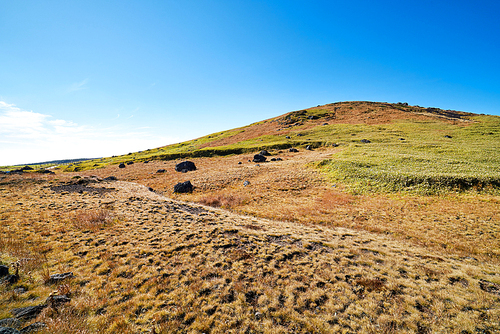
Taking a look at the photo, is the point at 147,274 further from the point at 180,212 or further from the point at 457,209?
the point at 457,209

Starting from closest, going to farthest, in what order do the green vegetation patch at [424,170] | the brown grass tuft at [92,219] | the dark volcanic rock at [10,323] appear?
the dark volcanic rock at [10,323] < the brown grass tuft at [92,219] < the green vegetation patch at [424,170]

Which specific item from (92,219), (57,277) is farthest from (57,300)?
(92,219)

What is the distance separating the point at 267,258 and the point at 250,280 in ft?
8.55

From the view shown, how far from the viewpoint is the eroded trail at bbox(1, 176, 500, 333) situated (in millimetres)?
7953

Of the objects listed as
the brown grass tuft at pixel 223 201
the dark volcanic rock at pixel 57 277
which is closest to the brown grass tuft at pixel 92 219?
the dark volcanic rock at pixel 57 277

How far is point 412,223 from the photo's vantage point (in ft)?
64.9

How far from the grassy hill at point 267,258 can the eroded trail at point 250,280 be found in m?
0.07

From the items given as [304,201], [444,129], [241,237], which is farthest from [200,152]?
[444,129]

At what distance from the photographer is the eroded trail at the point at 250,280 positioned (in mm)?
7953

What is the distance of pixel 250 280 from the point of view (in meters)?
10.8

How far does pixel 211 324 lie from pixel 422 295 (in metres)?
11.1

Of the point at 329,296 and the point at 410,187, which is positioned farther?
the point at 410,187

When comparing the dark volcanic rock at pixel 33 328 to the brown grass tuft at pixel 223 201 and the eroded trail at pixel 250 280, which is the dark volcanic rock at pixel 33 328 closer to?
the eroded trail at pixel 250 280

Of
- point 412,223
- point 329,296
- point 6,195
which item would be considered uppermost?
point 6,195
